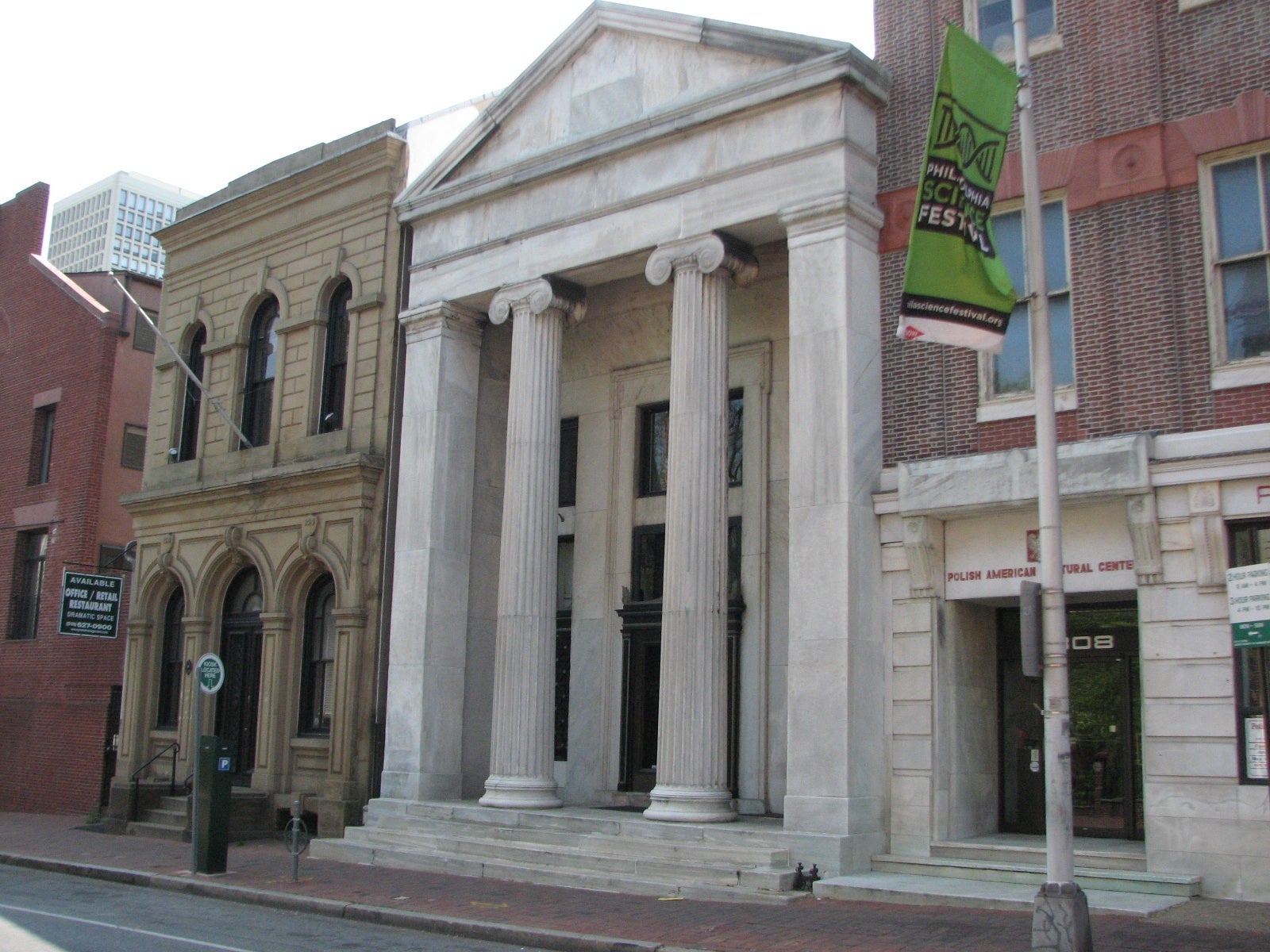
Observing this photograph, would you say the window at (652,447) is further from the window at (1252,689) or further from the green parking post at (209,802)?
the window at (1252,689)

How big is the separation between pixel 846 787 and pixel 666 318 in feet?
29.9

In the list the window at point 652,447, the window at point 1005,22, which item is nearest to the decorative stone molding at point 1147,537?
the window at point 1005,22

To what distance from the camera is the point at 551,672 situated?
64.2 feet

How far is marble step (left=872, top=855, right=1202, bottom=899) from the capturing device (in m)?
13.4

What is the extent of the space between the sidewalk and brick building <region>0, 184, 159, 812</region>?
9805mm

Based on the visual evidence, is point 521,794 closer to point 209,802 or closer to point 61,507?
point 209,802

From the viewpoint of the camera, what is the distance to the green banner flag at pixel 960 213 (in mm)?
11625

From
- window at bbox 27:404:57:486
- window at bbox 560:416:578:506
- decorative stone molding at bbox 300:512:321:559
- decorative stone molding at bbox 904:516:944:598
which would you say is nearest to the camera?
decorative stone molding at bbox 904:516:944:598

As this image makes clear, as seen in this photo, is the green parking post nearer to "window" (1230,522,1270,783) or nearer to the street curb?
the street curb

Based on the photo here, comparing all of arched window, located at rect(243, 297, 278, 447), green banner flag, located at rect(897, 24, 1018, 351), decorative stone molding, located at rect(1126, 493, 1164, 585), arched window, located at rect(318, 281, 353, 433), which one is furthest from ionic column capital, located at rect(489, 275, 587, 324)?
decorative stone molding, located at rect(1126, 493, 1164, 585)

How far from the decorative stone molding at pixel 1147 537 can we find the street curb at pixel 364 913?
6689 mm

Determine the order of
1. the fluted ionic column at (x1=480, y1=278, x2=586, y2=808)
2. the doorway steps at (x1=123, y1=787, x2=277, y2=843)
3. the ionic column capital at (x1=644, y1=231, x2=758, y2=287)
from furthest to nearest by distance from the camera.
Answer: the doorway steps at (x1=123, y1=787, x2=277, y2=843), the fluted ionic column at (x1=480, y1=278, x2=586, y2=808), the ionic column capital at (x1=644, y1=231, x2=758, y2=287)

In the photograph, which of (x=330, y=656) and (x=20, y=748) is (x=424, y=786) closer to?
(x=330, y=656)

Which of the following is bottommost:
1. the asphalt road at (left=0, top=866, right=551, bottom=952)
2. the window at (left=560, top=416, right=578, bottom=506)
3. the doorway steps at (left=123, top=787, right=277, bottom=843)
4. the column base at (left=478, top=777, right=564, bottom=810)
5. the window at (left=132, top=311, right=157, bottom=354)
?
the asphalt road at (left=0, top=866, right=551, bottom=952)
